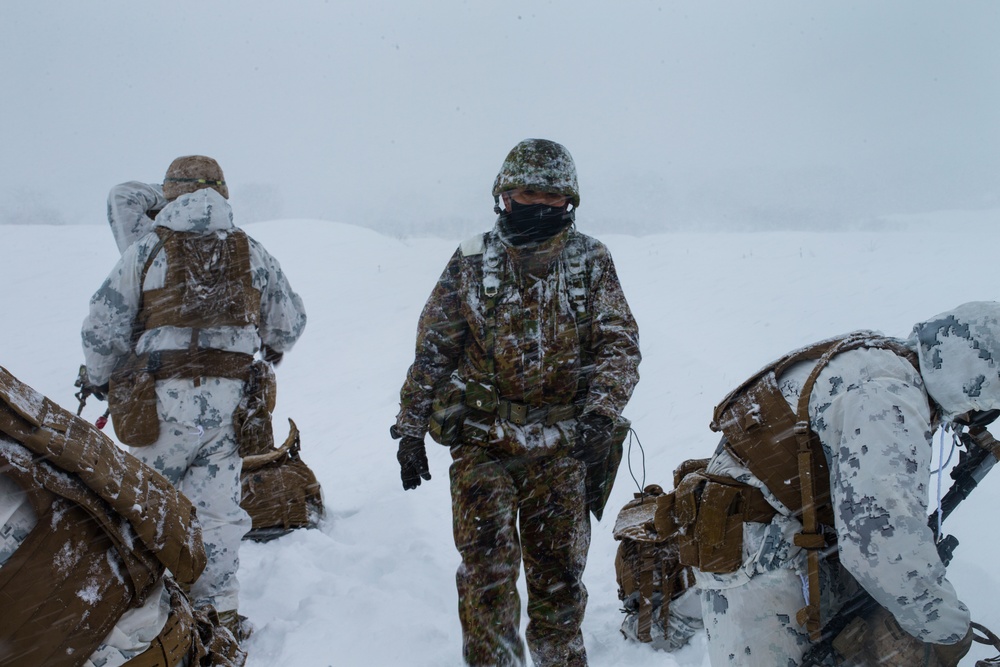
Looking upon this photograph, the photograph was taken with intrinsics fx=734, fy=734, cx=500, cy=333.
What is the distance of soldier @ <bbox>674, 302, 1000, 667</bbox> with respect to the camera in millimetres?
2215

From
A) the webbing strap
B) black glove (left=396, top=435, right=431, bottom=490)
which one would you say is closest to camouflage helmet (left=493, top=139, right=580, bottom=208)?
the webbing strap

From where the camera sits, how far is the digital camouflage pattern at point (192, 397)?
380cm

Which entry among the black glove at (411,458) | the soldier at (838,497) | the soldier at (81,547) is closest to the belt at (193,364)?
the black glove at (411,458)

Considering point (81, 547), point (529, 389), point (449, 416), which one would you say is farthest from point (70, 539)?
point (529, 389)

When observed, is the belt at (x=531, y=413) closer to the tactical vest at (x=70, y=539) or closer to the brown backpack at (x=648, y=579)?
the brown backpack at (x=648, y=579)

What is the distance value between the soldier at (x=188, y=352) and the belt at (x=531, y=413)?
5.24 ft

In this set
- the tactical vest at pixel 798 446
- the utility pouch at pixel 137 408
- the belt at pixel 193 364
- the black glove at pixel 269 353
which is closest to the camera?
the tactical vest at pixel 798 446

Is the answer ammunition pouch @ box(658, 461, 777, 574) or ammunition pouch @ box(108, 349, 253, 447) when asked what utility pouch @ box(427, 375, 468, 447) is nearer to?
ammunition pouch @ box(658, 461, 777, 574)

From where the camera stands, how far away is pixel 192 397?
3828mm

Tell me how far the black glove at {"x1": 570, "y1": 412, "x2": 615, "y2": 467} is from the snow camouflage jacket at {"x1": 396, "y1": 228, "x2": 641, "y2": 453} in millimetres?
47

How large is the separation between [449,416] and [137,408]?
1642mm

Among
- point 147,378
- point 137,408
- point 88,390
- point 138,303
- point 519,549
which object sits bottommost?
point 519,549

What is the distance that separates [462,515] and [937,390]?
6.35 ft

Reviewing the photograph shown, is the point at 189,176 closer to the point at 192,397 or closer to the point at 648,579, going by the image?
the point at 192,397
